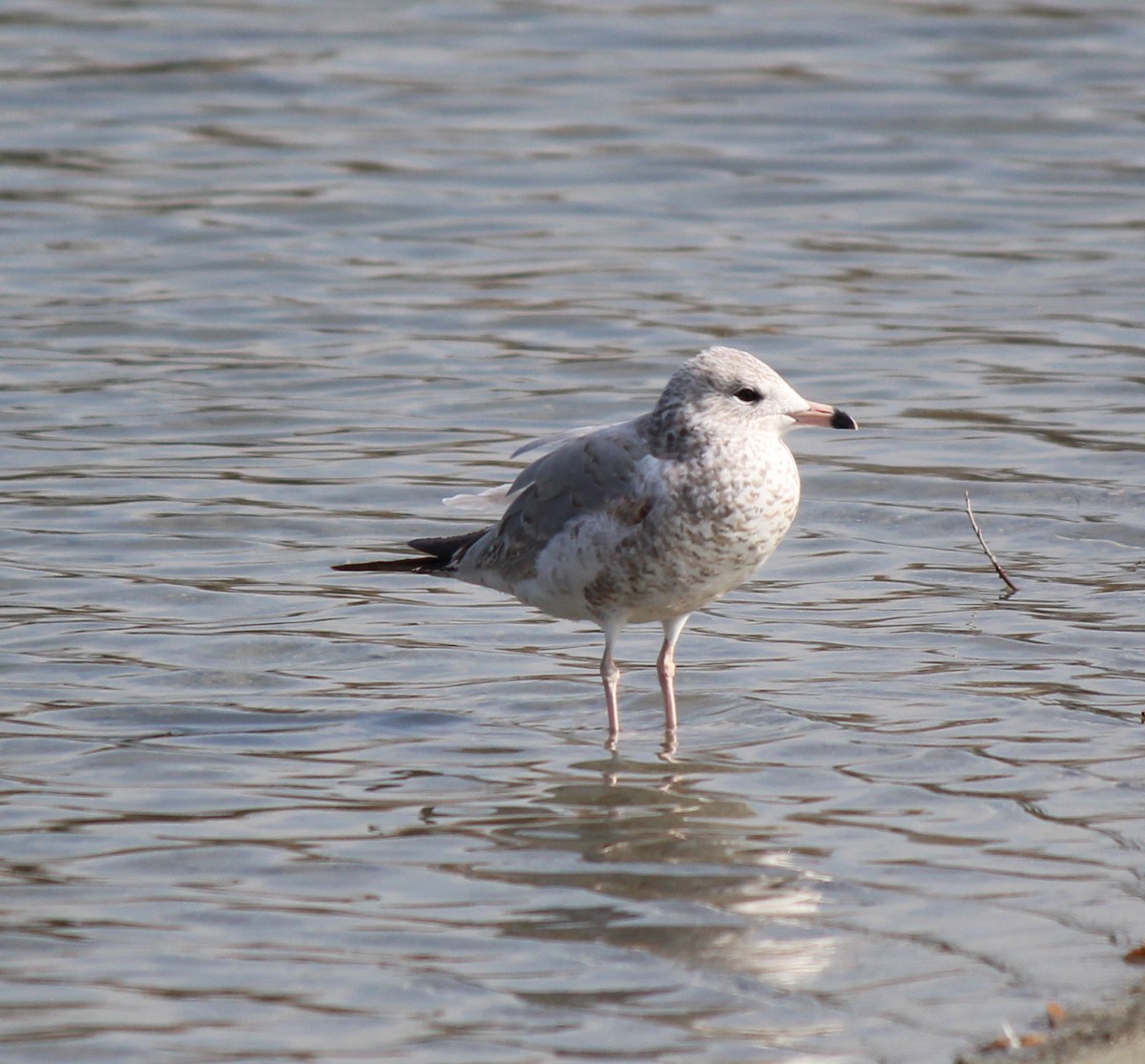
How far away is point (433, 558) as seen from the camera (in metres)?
7.60

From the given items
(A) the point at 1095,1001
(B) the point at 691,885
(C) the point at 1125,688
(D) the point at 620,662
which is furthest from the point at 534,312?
(A) the point at 1095,1001

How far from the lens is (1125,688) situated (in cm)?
697

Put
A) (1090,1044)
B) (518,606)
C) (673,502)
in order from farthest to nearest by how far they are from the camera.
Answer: (518,606) → (673,502) → (1090,1044)

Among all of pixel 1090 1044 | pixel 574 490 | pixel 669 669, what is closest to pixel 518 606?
pixel 669 669

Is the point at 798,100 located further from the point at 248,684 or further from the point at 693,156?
the point at 248,684

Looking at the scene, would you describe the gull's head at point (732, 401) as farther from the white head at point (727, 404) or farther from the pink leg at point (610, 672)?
the pink leg at point (610, 672)

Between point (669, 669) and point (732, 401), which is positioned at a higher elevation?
point (732, 401)

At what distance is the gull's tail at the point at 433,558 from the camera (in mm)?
7434

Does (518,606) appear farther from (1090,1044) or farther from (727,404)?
(1090,1044)

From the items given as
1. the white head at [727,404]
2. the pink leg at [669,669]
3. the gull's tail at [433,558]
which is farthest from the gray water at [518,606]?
the white head at [727,404]

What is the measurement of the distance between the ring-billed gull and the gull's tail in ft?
1.87

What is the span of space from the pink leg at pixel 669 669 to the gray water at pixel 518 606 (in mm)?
79

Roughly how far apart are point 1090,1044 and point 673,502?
265cm

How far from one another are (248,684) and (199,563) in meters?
1.56
